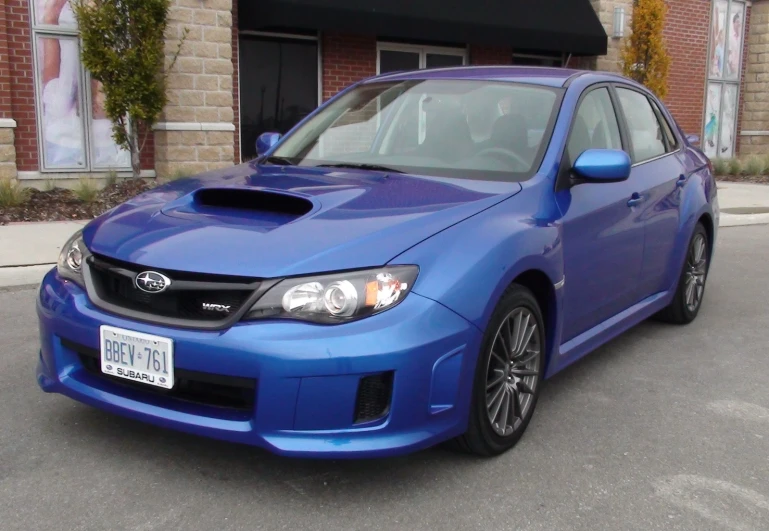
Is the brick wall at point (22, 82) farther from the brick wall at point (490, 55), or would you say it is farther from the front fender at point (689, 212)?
the front fender at point (689, 212)

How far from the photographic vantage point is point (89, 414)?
3861mm

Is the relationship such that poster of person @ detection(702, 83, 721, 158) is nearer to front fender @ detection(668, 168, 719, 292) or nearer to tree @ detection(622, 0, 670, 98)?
tree @ detection(622, 0, 670, 98)

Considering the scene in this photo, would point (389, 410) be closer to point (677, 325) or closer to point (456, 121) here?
point (456, 121)

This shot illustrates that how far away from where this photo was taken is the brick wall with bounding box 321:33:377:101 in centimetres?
1321

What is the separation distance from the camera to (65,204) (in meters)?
9.88

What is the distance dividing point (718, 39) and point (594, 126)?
17.0 metres

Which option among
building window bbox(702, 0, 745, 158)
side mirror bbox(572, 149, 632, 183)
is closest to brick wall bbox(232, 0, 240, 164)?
side mirror bbox(572, 149, 632, 183)

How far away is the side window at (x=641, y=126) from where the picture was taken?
504 centimetres

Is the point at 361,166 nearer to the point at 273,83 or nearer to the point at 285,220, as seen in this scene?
the point at 285,220

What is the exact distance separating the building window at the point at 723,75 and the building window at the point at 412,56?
7719mm

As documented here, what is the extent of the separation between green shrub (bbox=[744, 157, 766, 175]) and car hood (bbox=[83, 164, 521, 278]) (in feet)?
50.0

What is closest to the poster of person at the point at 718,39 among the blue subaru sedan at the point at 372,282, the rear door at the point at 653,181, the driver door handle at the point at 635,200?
the rear door at the point at 653,181

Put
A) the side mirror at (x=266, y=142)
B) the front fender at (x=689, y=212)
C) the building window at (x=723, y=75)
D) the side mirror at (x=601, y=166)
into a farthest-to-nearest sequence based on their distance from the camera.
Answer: the building window at (x=723, y=75) → the front fender at (x=689, y=212) → the side mirror at (x=266, y=142) → the side mirror at (x=601, y=166)

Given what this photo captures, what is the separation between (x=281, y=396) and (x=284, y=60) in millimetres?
10758
